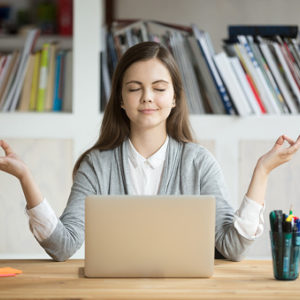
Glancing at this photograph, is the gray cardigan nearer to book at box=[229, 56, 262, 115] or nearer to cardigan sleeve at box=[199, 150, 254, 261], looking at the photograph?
cardigan sleeve at box=[199, 150, 254, 261]

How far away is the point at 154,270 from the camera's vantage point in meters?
1.48

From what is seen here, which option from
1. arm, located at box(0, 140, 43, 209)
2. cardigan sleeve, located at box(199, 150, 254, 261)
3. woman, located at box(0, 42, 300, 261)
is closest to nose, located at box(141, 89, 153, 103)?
woman, located at box(0, 42, 300, 261)

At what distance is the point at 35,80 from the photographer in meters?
2.89

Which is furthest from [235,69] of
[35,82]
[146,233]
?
[146,233]

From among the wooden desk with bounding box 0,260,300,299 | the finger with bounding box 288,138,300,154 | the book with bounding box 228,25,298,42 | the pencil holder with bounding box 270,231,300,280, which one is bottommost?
the wooden desk with bounding box 0,260,300,299

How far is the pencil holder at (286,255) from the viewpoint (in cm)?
150

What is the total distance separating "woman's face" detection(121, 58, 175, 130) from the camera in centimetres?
198

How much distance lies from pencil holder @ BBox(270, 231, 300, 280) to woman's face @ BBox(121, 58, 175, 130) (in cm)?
64

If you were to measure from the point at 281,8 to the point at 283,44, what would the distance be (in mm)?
815

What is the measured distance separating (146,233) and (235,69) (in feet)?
5.00

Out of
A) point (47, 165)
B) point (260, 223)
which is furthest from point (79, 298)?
point (47, 165)

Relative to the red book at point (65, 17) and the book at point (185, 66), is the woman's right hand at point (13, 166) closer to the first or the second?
the book at point (185, 66)

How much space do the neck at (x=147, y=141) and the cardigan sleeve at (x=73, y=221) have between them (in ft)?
0.55

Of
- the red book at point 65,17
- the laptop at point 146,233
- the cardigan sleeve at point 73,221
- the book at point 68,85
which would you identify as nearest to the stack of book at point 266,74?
the book at point 68,85
